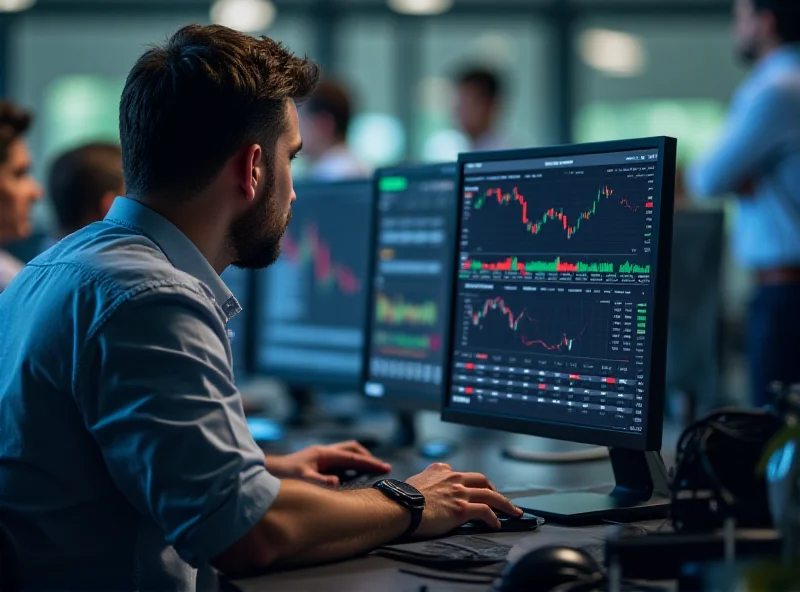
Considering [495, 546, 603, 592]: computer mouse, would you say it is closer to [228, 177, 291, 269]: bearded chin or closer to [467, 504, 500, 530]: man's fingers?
[467, 504, 500, 530]: man's fingers

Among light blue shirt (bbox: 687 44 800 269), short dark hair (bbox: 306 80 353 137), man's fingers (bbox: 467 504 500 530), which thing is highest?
short dark hair (bbox: 306 80 353 137)

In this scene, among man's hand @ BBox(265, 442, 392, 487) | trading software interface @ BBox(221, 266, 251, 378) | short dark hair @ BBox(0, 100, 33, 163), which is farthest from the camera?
short dark hair @ BBox(0, 100, 33, 163)

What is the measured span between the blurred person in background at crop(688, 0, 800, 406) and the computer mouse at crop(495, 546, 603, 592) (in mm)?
1777

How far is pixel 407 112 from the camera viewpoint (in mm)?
6809

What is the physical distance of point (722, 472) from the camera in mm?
1320

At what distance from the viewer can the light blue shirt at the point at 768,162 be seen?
9.42 ft

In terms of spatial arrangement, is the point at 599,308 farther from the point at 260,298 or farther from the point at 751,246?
the point at 751,246

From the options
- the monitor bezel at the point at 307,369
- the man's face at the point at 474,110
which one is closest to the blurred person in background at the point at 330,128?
the man's face at the point at 474,110

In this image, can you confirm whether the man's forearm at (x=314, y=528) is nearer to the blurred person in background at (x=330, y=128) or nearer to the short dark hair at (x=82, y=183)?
the short dark hair at (x=82, y=183)

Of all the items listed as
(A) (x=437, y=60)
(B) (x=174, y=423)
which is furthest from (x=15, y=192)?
(A) (x=437, y=60)

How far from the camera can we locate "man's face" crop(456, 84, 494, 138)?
15.8 feet

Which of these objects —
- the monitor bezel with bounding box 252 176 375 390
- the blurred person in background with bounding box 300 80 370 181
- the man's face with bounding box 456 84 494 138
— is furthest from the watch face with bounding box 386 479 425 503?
the man's face with bounding box 456 84 494 138

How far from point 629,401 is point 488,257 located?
1.21ft

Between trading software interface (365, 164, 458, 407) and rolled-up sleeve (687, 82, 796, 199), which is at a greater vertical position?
rolled-up sleeve (687, 82, 796, 199)
